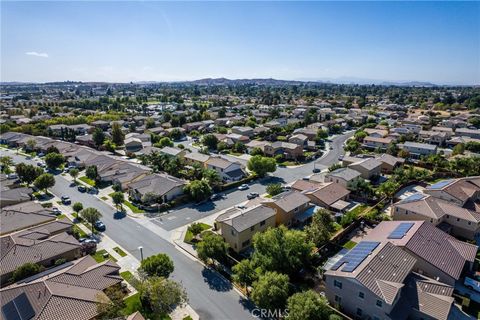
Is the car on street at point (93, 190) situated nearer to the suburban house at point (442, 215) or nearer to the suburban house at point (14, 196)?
the suburban house at point (14, 196)

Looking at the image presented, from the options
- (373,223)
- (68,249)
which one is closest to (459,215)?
(373,223)

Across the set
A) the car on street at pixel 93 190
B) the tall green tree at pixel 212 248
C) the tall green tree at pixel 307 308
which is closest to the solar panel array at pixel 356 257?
the tall green tree at pixel 307 308

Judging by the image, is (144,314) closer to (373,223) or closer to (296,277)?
(296,277)

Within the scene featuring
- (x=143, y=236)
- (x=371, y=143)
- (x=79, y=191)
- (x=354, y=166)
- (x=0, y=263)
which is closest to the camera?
(x=0, y=263)

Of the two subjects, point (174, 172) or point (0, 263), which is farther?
point (174, 172)

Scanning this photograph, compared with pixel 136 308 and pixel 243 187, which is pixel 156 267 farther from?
pixel 243 187

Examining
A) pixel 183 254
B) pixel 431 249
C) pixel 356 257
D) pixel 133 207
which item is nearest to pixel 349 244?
pixel 431 249
